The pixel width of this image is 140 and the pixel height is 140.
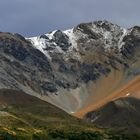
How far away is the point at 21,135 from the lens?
648 ft

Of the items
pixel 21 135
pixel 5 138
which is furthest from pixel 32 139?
pixel 5 138

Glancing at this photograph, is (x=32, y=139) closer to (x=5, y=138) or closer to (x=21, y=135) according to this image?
(x=21, y=135)

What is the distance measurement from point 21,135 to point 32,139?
11.9ft

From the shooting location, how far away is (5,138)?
166875mm

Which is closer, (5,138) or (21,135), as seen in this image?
(5,138)

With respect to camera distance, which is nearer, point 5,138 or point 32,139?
point 5,138

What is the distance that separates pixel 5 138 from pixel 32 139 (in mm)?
30395

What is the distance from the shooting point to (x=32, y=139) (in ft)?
645

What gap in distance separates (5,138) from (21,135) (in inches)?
1206
